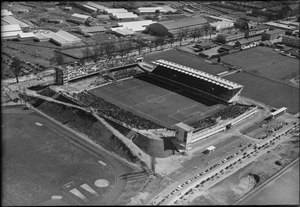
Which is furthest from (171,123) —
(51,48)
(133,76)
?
(51,48)

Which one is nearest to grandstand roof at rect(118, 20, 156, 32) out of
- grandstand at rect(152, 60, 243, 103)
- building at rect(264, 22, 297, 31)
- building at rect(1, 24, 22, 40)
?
building at rect(1, 24, 22, 40)

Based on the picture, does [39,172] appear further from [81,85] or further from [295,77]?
[295,77]

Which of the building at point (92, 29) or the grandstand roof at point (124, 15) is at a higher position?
the grandstand roof at point (124, 15)

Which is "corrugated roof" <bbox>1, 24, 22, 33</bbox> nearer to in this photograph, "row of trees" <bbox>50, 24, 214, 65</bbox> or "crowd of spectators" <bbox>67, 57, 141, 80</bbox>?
"row of trees" <bbox>50, 24, 214, 65</bbox>

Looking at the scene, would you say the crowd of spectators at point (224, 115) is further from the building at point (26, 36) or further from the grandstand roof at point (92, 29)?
the building at point (26, 36)

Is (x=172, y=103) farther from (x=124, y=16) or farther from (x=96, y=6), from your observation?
(x=96, y=6)

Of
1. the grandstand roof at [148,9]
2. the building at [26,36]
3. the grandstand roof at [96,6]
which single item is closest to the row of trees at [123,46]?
the building at [26,36]

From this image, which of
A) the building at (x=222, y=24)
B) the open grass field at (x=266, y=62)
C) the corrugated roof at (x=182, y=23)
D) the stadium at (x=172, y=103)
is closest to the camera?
the stadium at (x=172, y=103)
